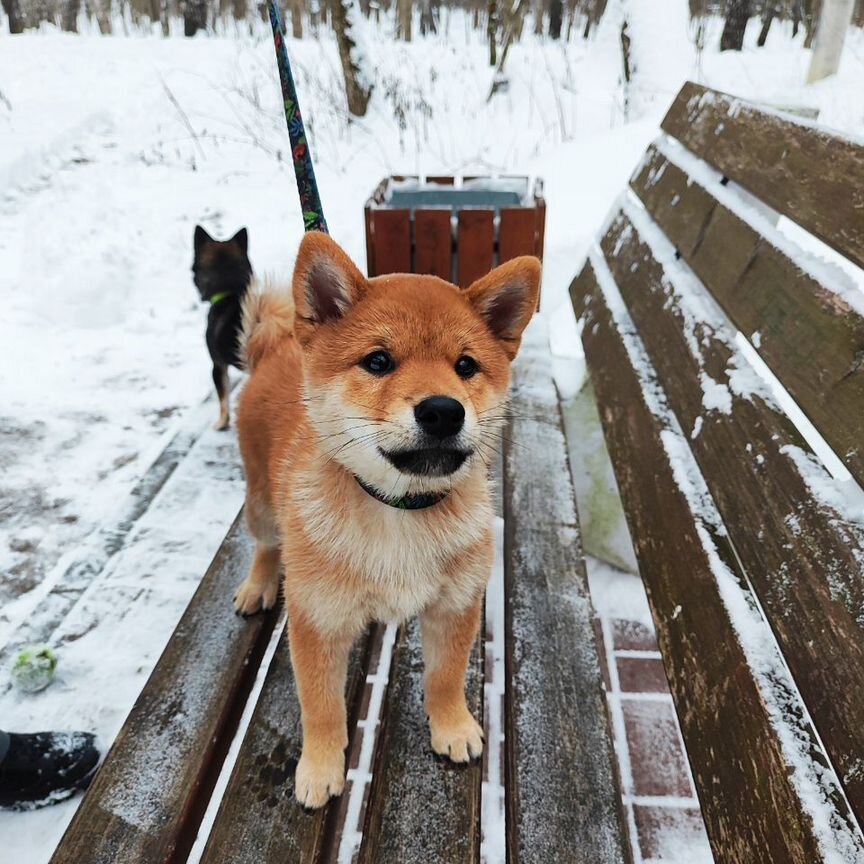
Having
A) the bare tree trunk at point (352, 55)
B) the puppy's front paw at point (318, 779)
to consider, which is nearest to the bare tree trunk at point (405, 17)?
the bare tree trunk at point (352, 55)

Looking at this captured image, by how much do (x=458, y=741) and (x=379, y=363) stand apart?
2.78 feet

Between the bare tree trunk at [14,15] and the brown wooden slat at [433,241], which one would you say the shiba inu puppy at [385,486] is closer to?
the brown wooden slat at [433,241]

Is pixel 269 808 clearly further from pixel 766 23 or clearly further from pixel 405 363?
pixel 766 23

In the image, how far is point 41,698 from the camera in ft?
6.23

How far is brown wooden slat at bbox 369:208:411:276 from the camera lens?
299 centimetres

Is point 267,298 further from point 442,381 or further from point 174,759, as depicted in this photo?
point 174,759

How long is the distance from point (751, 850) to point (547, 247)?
4.47m

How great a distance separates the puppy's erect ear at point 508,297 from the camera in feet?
4.56

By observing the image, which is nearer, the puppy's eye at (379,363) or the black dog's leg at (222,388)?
the puppy's eye at (379,363)

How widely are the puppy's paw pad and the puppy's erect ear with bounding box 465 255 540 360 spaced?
86 centimetres

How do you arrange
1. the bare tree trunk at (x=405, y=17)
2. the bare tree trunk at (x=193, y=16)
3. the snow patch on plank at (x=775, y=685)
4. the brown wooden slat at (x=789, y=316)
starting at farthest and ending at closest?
the bare tree trunk at (x=193, y=16)
the bare tree trunk at (x=405, y=17)
the brown wooden slat at (x=789, y=316)
the snow patch on plank at (x=775, y=685)

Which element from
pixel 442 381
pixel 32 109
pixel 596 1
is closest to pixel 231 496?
pixel 442 381

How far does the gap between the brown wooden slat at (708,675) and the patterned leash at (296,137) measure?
3.79ft

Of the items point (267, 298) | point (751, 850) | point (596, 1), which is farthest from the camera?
point (596, 1)
